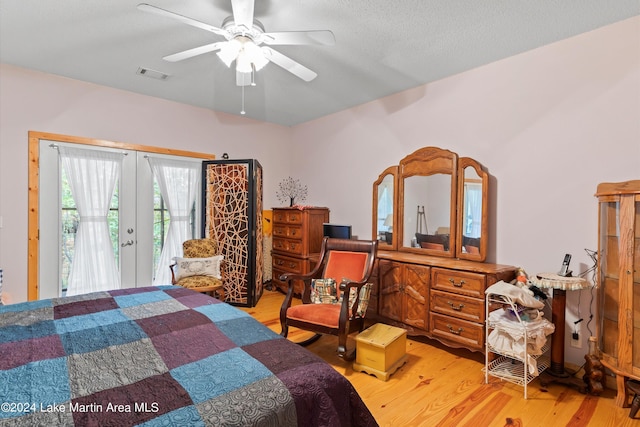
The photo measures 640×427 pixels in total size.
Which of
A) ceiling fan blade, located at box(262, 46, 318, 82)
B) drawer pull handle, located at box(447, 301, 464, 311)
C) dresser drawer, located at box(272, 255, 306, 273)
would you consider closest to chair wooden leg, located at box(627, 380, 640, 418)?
drawer pull handle, located at box(447, 301, 464, 311)

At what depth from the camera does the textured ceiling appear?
2.23 meters

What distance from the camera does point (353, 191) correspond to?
4.47 meters

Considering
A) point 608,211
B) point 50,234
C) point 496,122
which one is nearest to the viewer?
point 608,211

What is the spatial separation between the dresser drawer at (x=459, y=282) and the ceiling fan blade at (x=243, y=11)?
8.29 feet

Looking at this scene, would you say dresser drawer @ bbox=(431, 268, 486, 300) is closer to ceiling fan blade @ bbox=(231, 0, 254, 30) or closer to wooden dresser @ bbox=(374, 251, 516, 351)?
wooden dresser @ bbox=(374, 251, 516, 351)

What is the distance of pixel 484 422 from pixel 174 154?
14.0 ft

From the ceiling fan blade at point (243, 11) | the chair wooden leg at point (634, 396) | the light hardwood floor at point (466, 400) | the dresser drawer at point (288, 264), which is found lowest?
the light hardwood floor at point (466, 400)

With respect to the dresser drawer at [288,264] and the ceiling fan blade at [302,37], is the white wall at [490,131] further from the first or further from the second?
the ceiling fan blade at [302,37]

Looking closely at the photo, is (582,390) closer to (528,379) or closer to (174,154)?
(528,379)

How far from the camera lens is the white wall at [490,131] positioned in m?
2.48

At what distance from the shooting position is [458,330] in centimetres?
285

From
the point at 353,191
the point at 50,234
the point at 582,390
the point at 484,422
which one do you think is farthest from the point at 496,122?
the point at 50,234

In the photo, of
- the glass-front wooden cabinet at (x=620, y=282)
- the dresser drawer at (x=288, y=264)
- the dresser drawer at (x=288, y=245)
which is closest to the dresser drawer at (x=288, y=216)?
the dresser drawer at (x=288, y=245)

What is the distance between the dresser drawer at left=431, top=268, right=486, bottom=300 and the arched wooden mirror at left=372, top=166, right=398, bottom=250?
862 mm
